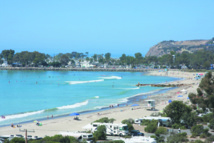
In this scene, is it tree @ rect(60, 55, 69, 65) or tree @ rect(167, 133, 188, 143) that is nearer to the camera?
tree @ rect(167, 133, 188, 143)

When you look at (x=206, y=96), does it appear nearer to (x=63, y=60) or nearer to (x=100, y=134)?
(x=100, y=134)

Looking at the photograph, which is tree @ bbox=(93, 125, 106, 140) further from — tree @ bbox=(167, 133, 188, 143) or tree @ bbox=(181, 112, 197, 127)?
tree @ bbox=(181, 112, 197, 127)

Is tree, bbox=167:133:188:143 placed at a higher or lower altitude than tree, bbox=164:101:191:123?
lower

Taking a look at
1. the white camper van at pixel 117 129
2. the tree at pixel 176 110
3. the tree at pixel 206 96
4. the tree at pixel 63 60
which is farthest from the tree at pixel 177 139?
the tree at pixel 63 60

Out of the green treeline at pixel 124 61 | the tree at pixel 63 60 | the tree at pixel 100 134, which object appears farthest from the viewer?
the tree at pixel 63 60

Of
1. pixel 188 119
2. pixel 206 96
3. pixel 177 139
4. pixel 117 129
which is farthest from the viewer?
pixel 188 119

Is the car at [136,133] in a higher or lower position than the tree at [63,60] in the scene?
lower

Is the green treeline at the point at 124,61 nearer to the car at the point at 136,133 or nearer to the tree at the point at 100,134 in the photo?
the car at the point at 136,133

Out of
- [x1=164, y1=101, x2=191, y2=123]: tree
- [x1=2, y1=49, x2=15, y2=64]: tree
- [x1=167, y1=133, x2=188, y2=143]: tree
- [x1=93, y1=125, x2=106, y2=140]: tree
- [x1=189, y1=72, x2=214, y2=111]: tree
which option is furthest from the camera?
[x1=2, y1=49, x2=15, y2=64]: tree

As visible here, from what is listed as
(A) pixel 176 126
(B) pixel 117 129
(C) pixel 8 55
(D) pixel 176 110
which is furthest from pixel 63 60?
(B) pixel 117 129

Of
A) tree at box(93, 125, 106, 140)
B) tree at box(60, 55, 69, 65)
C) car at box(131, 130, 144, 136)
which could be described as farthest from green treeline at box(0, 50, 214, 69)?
tree at box(93, 125, 106, 140)

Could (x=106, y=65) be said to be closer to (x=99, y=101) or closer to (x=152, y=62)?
(x=152, y=62)

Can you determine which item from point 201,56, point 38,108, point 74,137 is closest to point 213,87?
point 74,137

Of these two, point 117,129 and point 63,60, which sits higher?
point 63,60
